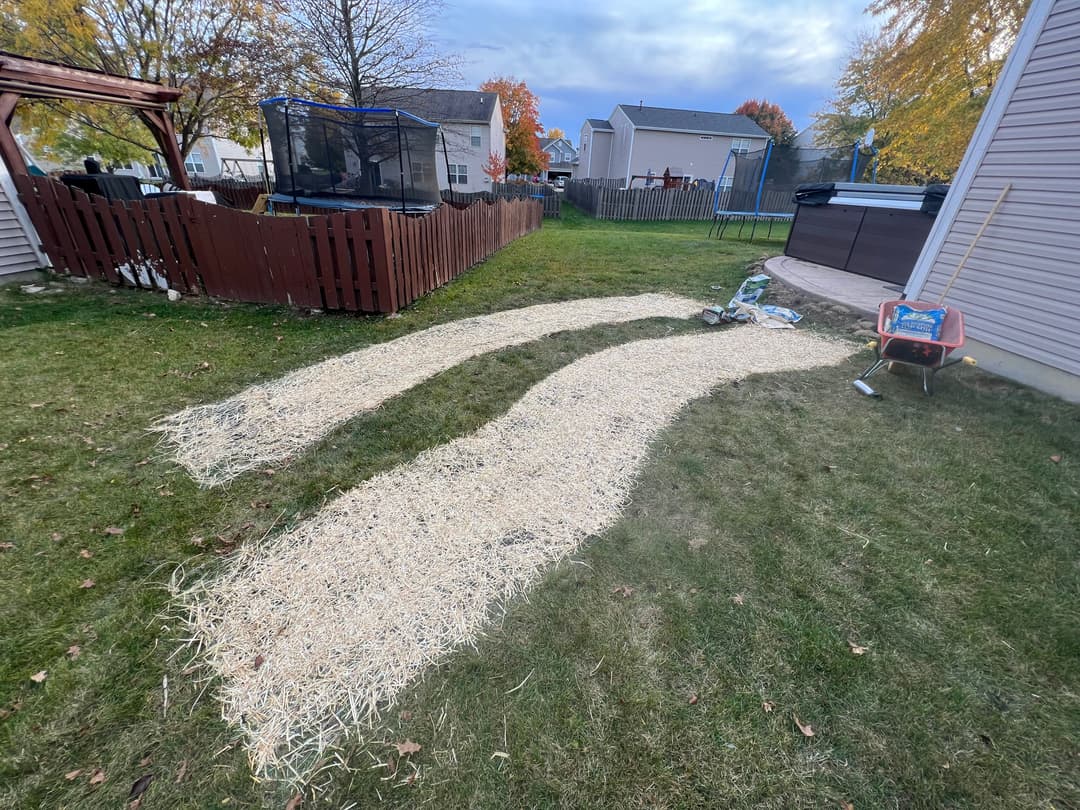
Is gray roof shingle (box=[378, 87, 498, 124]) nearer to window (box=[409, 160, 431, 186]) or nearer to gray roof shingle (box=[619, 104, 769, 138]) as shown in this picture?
gray roof shingle (box=[619, 104, 769, 138])

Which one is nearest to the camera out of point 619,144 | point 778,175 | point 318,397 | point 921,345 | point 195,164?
point 318,397

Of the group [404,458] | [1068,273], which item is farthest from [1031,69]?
[404,458]

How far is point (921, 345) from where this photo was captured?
4113mm

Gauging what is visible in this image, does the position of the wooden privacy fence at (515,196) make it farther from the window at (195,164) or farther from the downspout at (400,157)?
the window at (195,164)

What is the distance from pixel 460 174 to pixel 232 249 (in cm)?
2653

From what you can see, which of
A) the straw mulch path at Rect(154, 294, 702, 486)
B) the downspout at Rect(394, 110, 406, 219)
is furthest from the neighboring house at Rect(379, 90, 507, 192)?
the straw mulch path at Rect(154, 294, 702, 486)

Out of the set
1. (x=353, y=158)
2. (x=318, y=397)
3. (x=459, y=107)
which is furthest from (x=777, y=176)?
(x=459, y=107)

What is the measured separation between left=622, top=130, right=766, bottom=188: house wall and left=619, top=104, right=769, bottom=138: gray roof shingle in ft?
1.15

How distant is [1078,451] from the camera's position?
131 inches

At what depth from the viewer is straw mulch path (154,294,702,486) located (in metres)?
3.01

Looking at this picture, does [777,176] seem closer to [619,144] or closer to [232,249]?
[232,249]

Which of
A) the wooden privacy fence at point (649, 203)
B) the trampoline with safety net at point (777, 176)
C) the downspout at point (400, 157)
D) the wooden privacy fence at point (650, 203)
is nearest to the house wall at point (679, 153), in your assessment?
the wooden privacy fence at point (650, 203)

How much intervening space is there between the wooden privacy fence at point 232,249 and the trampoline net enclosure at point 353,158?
146 inches

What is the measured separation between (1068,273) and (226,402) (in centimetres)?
793
